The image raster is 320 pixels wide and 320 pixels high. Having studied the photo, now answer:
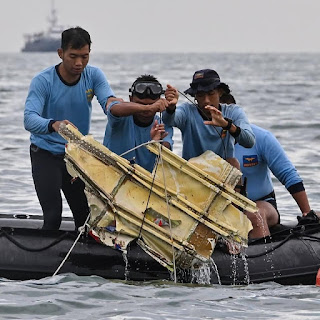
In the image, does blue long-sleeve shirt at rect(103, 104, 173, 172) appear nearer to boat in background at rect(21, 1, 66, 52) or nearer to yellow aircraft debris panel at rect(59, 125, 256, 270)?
yellow aircraft debris panel at rect(59, 125, 256, 270)

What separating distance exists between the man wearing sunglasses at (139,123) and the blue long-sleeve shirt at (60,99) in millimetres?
306

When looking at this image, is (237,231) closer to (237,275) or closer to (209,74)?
(237,275)

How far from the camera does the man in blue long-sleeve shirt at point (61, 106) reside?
8.60m

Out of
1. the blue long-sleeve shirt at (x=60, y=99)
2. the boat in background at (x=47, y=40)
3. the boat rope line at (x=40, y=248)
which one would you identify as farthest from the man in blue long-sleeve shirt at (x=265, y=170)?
the boat in background at (x=47, y=40)

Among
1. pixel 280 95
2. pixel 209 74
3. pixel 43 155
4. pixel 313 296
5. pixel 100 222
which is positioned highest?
pixel 280 95

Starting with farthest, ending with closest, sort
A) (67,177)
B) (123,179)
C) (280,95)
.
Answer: (280,95), (67,177), (123,179)

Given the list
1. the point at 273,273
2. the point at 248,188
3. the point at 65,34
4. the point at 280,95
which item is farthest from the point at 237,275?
the point at 280,95

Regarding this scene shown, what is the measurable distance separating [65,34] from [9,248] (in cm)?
175

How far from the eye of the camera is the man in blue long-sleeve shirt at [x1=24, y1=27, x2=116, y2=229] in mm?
8602

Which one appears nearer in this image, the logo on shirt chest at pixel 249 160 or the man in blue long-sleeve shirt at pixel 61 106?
the man in blue long-sleeve shirt at pixel 61 106

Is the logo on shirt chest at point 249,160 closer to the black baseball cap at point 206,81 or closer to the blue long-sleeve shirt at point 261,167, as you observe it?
the blue long-sleeve shirt at point 261,167

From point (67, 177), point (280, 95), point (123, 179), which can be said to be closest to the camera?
point (123, 179)

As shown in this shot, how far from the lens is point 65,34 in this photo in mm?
8602

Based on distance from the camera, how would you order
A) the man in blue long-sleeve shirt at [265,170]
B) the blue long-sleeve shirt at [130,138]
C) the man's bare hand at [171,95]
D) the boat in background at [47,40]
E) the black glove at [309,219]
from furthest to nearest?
1. the boat in background at [47,40]
2. the man in blue long-sleeve shirt at [265,170]
3. the black glove at [309,219]
4. the blue long-sleeve shirt at [130,138]
5. the man's bare hand at [171,95]
